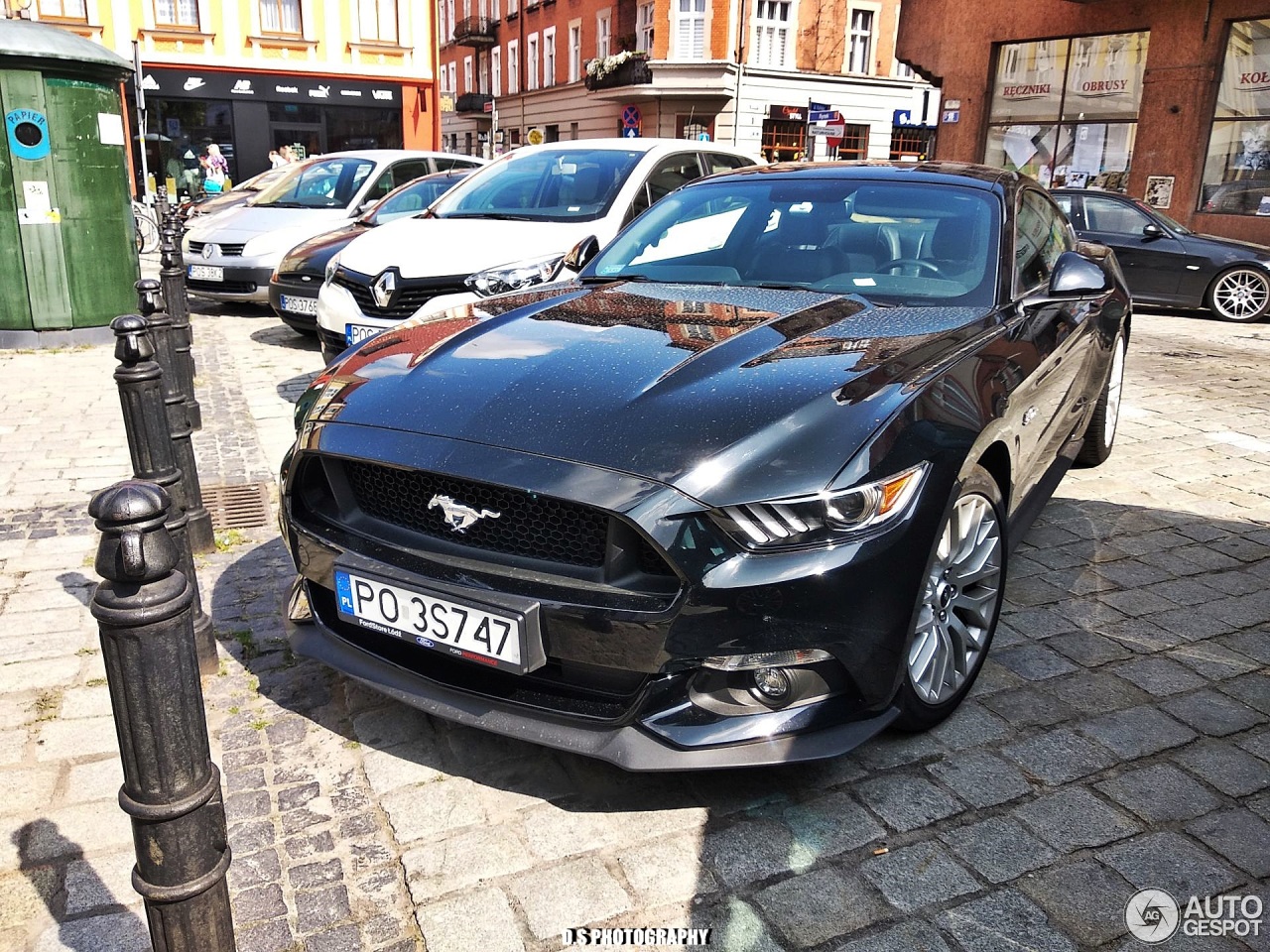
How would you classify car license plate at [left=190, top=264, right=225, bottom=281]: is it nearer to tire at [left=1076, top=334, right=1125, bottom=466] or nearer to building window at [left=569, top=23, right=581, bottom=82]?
tire at [left=1076, top=334, right=1125, bottom=466]

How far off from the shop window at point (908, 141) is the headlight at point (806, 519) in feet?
125

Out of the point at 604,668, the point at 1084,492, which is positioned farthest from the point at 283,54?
the point at 604,668

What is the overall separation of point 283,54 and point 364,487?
2927 centimetres

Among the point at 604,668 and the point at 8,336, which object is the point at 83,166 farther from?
the point at 604,668

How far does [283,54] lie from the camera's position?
→ 28266 millimetres

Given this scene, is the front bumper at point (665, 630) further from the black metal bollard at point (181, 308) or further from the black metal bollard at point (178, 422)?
the black metal bollard at point (181, 308)

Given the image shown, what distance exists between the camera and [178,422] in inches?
160

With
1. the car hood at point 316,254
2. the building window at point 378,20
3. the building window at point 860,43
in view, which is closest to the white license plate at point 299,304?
the car hood at point 316,254

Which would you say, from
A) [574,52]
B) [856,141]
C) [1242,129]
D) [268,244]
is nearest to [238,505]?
[268,244]

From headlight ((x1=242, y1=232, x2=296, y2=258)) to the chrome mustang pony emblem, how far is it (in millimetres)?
8737

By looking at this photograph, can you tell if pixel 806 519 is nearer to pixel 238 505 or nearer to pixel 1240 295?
pixel 238 505

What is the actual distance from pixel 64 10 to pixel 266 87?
488 cm

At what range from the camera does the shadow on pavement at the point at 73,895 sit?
2213 mm

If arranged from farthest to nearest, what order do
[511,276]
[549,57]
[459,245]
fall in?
[549,57], [459,245], [511,276]
